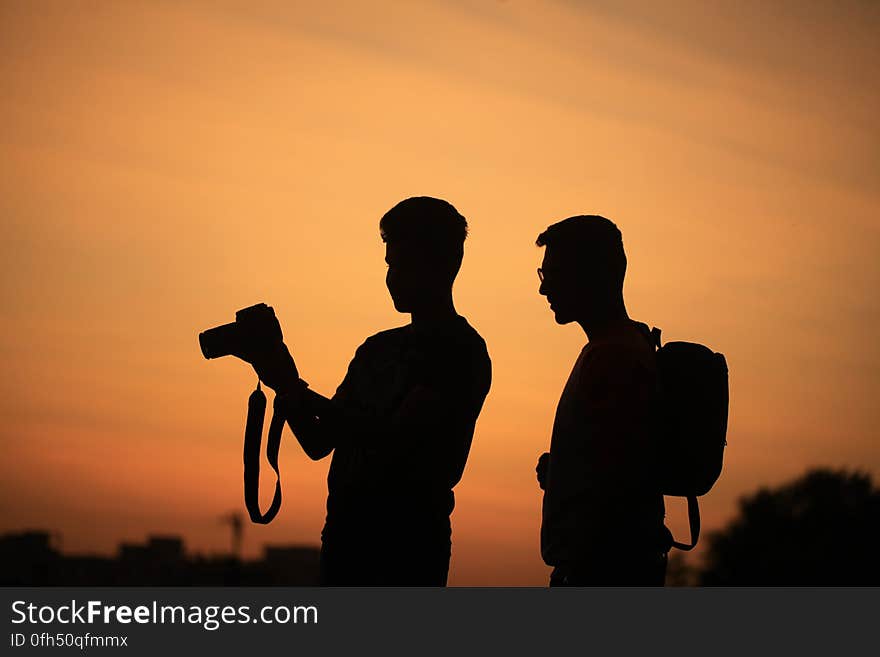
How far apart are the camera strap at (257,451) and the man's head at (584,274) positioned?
119 centimetres

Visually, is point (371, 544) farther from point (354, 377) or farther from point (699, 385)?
point (699, 385)

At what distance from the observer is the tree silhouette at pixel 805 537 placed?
56219 millimetres

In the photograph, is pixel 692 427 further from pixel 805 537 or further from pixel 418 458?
pixel 805 537

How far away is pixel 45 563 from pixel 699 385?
194 ft

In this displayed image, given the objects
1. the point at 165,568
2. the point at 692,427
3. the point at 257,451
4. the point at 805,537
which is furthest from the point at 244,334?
the point at 165,568

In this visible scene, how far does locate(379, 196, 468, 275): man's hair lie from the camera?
526 centimetres

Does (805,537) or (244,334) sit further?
(805,537)

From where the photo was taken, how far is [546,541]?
15.8 feet

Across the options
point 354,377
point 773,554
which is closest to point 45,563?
point 773,554

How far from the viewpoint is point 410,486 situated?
5020mm

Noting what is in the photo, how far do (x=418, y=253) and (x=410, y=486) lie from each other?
3.08ft

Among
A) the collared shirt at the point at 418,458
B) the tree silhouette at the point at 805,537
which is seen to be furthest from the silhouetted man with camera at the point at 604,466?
the tree silhouette at the point at 805,537

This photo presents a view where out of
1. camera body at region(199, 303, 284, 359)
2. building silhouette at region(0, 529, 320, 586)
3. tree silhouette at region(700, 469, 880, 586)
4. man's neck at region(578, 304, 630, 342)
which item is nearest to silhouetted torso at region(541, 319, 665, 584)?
man's neck at region(578, 304, 630, 342)
